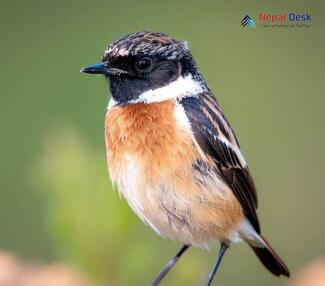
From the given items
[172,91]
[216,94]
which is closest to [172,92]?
[172,91]

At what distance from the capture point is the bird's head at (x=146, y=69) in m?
3.88

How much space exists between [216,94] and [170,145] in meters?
3.50

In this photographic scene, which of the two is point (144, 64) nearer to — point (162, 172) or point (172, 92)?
point (172, 92)

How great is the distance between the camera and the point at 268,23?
5668 millimetres

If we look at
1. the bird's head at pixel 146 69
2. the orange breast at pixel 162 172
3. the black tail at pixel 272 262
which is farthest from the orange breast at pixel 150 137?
the black tail at pixel 272 262

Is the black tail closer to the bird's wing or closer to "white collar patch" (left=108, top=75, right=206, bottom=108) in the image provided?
the bird's wing

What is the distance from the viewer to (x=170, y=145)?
3.73 m

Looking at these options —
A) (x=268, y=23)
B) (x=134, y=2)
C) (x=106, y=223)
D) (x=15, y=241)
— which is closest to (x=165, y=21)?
(x=134, y=2)

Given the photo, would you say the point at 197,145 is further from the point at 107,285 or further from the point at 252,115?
the point at 252,115

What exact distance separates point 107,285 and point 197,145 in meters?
1.34

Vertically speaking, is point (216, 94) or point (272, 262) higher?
point (216, 94)

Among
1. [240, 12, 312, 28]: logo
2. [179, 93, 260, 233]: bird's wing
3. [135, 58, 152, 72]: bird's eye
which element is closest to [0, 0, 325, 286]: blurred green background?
[240, 12, 312, 28]: logo

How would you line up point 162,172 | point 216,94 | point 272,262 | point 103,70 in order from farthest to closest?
point 216,94, point 272,262, point 103,70, point 162,172

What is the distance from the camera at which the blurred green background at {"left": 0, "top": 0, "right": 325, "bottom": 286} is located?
6379mm
